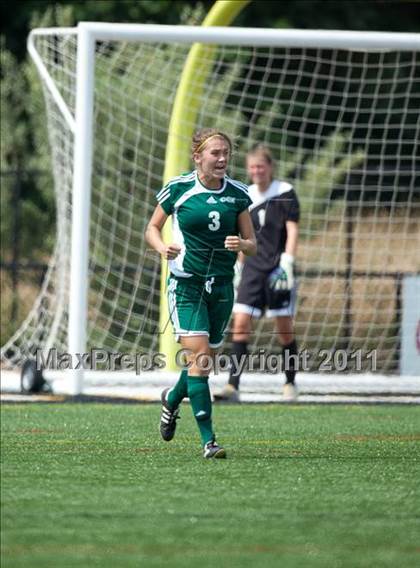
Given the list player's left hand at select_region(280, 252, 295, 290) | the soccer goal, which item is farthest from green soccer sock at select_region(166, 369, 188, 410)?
the soccer goal

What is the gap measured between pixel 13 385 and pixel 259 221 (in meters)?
2.93

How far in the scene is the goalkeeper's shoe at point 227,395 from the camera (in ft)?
38.0

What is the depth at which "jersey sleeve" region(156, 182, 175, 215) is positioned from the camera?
25.8 ft

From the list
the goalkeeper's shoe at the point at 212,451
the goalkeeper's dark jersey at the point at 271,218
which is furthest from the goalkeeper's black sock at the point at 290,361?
the goalkeeper's shoe at the point at 212,451

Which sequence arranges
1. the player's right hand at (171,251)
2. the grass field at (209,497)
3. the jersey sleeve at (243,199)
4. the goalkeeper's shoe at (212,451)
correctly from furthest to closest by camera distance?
the jersey sleeve at (243,199) < the player's right hand at (171,251) < the goalkeeper's shoe at (212,451) < the grass field at (209,497)

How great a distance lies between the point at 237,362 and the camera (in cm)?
1160

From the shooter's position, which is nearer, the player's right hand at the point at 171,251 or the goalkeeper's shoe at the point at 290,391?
the player's right hand at the point at 171,251

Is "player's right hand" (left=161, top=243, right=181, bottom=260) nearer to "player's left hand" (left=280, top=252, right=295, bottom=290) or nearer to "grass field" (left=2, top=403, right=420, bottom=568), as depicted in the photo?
"grass field" (left=2, top=403, right=420, bottom=568)

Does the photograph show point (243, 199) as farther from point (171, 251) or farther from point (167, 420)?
point (167, 420)

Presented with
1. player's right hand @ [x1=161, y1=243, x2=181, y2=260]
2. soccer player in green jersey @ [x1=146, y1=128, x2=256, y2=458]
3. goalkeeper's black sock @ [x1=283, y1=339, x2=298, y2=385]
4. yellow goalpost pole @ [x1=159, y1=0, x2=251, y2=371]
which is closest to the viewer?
player's right hand @ [x1=161, y1=243, x2=181, y2=260]

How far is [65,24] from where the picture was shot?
18234 millimetres

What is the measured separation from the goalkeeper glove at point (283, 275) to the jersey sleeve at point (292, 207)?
0.96ft

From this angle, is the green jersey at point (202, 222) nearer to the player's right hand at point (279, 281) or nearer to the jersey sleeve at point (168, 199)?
the jersey sleeve at point (168, 199)

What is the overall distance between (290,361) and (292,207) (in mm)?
1288
